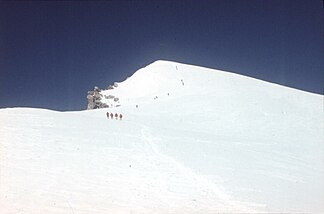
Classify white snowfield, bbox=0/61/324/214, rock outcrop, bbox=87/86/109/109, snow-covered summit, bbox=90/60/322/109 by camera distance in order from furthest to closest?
snow-covered summit, bbox=90/60/322/109, rock outcrop, bbox=87/86/109/109, white snowfield, bbox=0/61/324/214

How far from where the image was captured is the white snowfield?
54.4 ft

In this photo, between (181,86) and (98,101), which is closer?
(98,101)

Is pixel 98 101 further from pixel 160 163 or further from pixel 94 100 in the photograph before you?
pixel 160 163

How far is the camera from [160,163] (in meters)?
23.5

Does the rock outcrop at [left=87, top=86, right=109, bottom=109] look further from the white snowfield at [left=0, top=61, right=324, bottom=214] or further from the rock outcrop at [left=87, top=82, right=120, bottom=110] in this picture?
the white snowfield at [left=0, top=61, right=324, bottom=214]

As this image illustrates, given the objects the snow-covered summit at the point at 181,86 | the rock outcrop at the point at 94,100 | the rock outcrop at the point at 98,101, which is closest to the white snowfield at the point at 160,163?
the rock outcrop at the point at 94,100

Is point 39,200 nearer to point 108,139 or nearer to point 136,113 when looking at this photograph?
point 108,139

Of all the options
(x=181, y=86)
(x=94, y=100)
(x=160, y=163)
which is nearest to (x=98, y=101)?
(x=94, y=100)

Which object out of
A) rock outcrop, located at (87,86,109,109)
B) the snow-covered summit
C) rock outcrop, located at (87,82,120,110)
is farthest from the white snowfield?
the snow-covered summit

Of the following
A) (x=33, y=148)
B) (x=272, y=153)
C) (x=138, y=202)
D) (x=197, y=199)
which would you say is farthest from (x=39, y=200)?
(x=272, y=153)

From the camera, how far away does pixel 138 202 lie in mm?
16484

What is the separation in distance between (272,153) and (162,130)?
8.76 meters

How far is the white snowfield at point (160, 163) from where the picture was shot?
16.6 metres

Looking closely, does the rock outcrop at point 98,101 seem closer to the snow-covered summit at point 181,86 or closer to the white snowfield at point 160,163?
the snow-covered summit at point 181,86
